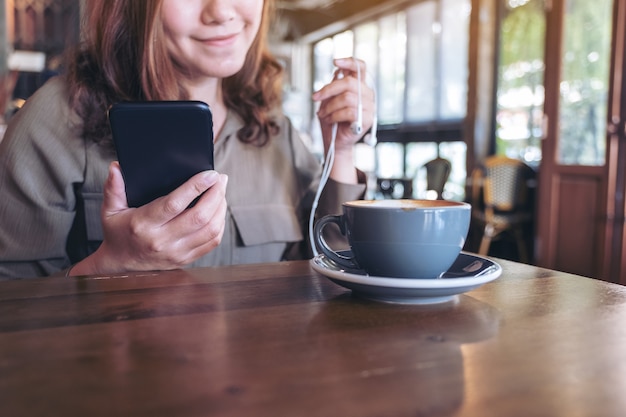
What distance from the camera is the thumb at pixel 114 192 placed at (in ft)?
2.42

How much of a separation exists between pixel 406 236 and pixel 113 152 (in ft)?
2.22

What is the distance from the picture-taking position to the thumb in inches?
29.1

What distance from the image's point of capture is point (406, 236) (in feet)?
1.94

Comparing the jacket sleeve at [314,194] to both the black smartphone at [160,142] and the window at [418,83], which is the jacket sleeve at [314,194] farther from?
the window at [418,83]

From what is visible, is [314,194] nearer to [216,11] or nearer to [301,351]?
[216,11]

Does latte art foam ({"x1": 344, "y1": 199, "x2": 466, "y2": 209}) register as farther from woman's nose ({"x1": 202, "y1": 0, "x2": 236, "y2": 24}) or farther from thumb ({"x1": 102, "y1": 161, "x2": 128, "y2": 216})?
woman's nose ({"x1": 202, "y1": 0, "x2": 236, "y2": 24})

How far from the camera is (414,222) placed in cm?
59

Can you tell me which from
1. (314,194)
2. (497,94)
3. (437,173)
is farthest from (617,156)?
(314,194)

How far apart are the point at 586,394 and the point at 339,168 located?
0.80 meters

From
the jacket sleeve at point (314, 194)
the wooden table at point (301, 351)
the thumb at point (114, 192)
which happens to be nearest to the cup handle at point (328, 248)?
the wooden table at point (301, 351)

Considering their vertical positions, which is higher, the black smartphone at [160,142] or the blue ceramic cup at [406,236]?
the black smartphone at [160,142]

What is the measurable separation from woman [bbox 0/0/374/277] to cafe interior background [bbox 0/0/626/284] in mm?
258

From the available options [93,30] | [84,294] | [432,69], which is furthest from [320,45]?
[84,294]

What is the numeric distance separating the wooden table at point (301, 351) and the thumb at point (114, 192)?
0.40 feet
